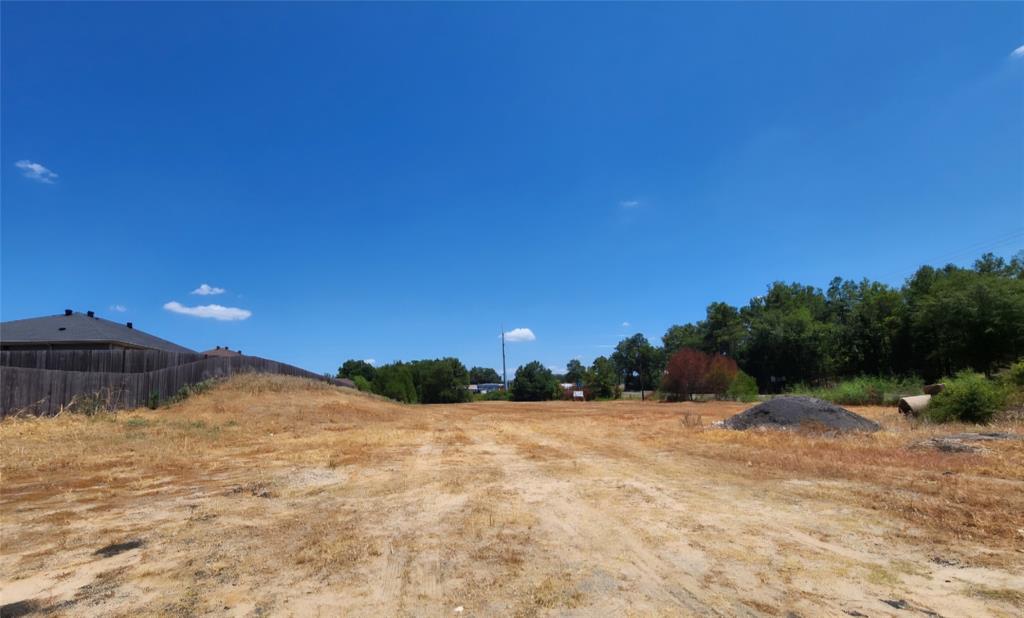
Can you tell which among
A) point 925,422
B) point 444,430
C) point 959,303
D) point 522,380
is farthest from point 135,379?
point 522,380

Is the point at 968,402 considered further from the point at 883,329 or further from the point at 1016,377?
the point at 883,329

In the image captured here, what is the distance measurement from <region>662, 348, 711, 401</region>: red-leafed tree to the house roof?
39815 mm

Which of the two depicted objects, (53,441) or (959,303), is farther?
(959,303)

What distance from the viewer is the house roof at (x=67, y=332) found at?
25250 millimetres

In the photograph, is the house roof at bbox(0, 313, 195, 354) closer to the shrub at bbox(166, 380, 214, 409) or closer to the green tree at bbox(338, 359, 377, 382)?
the shrub at bbox(166, 380, 214, 409)

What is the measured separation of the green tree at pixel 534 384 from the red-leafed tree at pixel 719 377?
27.9m

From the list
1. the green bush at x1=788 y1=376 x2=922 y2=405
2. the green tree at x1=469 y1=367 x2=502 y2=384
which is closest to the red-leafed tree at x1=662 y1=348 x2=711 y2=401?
the green bush at x1=788 y1=376 x2=922 y2=405

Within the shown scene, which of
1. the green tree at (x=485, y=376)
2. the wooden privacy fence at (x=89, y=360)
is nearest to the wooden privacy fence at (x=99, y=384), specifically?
the wooden privacy fence at (x=89, y=360)

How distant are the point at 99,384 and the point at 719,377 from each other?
Answer: 41.9 metres

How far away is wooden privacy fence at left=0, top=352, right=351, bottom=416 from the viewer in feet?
44.6

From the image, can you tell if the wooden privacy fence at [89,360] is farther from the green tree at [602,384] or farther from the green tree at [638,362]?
the green tree at [638,362]

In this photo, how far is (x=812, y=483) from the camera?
727 centimetres

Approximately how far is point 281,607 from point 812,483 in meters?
7.01

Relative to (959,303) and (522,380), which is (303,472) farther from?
(522,380)
